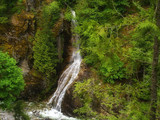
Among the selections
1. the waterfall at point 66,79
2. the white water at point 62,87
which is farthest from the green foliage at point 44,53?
the white water at point 62,87

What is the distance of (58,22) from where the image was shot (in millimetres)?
14273

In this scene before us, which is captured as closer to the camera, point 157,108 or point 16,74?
point 157,108

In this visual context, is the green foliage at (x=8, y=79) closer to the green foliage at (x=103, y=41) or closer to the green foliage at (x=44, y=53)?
the green foliage at (x=44, y=53)

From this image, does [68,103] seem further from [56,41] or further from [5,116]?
[56,41]

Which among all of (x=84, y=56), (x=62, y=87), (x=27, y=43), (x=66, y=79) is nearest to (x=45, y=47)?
(x=27, y=43)

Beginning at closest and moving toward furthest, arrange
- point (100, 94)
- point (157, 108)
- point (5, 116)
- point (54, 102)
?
point (157, 108)
point (100, 94)
point (5, 116)
point (54, 102)

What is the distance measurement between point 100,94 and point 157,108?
1820 millimetres

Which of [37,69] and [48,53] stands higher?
[48,53]

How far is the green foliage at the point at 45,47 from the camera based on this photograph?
12895mm

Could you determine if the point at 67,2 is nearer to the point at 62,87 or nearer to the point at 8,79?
the point at 62,87

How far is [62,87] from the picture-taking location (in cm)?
1276

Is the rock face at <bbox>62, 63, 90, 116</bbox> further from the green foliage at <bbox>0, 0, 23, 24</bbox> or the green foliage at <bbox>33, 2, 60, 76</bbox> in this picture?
the green foliage at <bbox>0, 0, 23, 24</bbox>

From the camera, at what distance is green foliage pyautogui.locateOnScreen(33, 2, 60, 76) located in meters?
12.9

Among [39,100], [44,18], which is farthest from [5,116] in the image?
[44,18]
